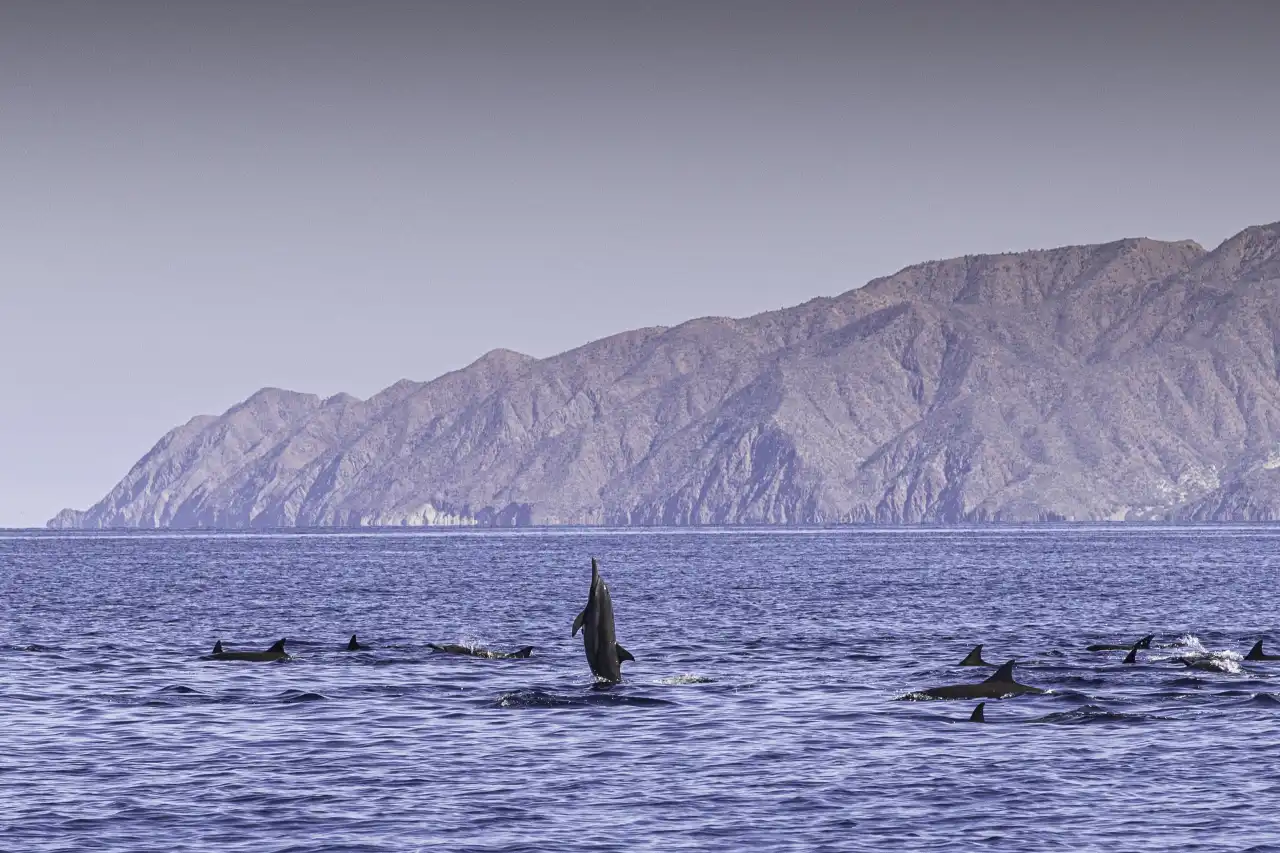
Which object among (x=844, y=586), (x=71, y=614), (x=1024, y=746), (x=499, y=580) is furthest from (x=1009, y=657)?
(x=499, y=580)

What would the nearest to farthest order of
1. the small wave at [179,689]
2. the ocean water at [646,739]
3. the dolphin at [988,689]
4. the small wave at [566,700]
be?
1. the ocean water at [646,739]
2. the small wave at [566,700]
3. the dolphin at [988,689]
4. the small wave at [179,689]

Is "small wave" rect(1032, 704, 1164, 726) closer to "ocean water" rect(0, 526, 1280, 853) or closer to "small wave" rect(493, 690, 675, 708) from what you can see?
"ocean water" rect(0, 526, 1280, 853)

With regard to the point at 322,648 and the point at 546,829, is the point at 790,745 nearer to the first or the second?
the point at 546,829

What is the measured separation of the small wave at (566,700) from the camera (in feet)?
125

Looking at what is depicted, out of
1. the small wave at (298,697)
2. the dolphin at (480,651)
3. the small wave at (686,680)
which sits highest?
the dolphin at (480,651)

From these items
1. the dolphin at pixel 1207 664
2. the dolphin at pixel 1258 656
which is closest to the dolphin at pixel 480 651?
the dolphin at pixel 1207 664

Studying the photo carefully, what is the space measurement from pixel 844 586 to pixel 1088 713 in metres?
66.0

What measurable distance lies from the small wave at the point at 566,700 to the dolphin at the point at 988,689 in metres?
5.88

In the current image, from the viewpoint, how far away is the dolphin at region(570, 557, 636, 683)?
3566 cm

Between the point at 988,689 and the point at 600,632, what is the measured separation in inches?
327

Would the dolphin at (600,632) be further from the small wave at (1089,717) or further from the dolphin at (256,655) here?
the dolphin at (256,655)

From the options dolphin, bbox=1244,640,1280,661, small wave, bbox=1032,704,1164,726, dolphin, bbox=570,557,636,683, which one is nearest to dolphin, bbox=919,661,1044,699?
small wave, bbox=1032,704,1164,726

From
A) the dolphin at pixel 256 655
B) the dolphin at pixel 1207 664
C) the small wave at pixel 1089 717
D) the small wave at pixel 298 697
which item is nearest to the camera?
the small wave at pixel 1089 717

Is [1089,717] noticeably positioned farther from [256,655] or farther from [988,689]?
[256,655]
